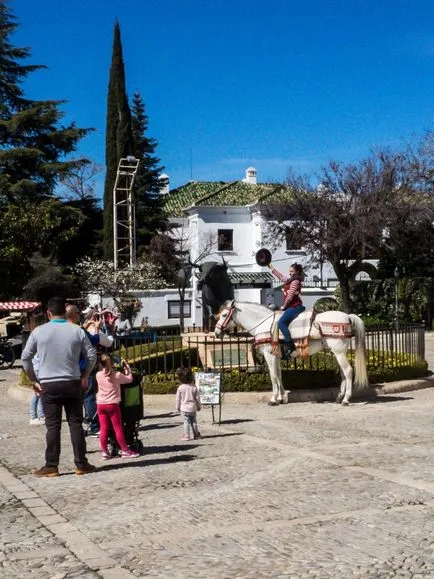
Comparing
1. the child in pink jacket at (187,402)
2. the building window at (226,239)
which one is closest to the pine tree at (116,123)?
the building window at (226,239)

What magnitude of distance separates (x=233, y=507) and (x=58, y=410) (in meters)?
2.42

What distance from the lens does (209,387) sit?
1293cm

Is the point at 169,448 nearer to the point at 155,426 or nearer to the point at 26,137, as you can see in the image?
the point at 155,426

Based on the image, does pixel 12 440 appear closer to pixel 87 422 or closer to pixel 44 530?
pixel 87 422

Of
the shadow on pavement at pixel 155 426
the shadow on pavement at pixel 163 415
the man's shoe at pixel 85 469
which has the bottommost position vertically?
the shadow on pavement at pixel 155 426

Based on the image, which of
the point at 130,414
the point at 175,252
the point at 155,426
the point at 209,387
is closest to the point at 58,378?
the point at 130,414

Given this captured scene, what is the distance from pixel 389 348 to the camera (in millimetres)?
18375

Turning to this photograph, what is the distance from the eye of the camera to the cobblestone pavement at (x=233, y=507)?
5.84 m

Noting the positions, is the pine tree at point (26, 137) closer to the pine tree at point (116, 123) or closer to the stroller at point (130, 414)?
the pine tree at point (116, 123)

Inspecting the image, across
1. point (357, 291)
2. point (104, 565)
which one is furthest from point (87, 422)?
point (357, 291)

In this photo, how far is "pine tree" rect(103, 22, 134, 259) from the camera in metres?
51.8

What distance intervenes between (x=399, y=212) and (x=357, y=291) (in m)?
4.77

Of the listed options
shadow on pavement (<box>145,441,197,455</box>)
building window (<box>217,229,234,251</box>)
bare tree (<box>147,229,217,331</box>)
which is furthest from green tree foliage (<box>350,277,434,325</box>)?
shadow on pavement (<box>145,441,197,455</box>)

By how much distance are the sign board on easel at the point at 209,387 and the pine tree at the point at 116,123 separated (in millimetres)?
39067
